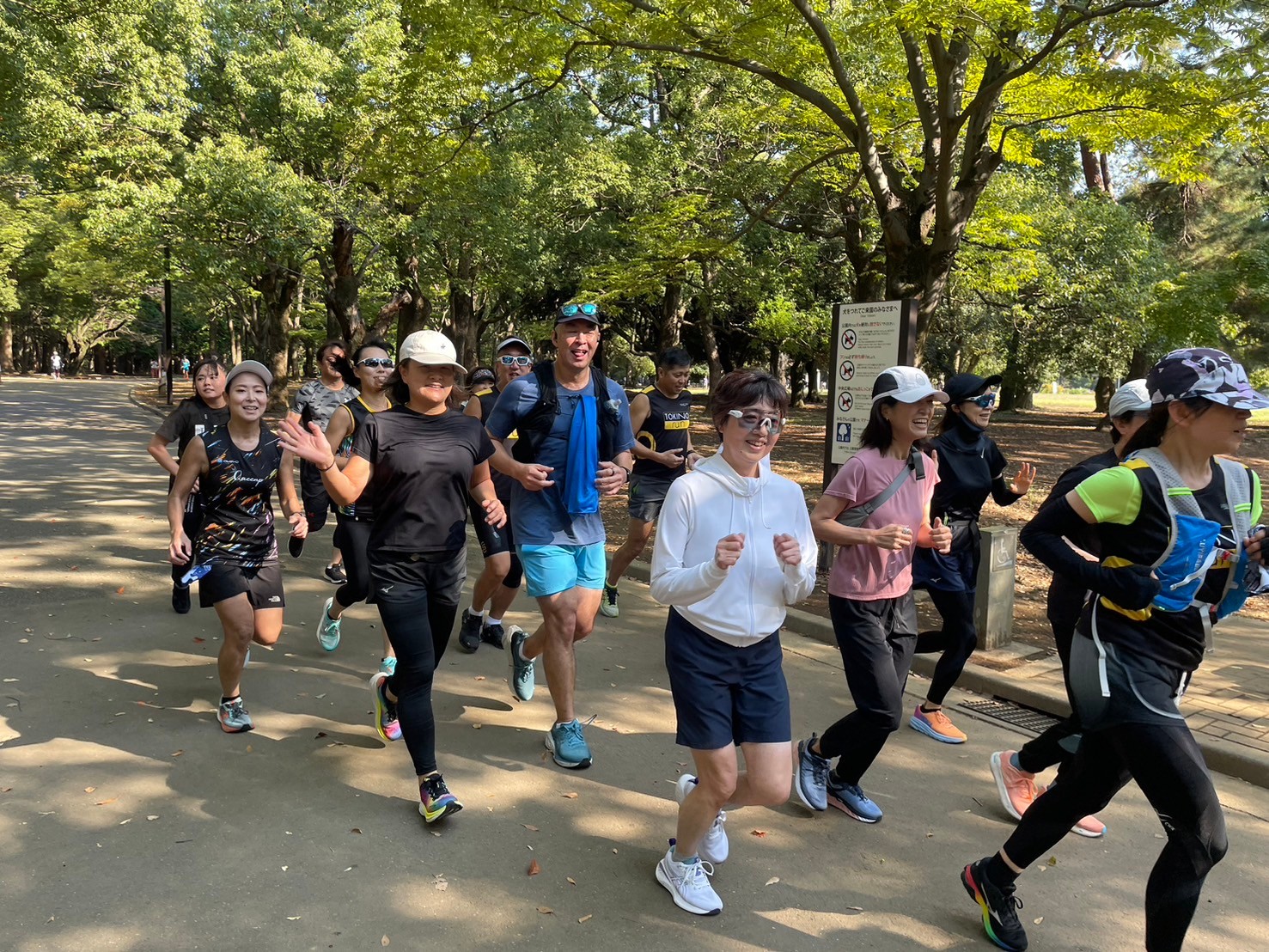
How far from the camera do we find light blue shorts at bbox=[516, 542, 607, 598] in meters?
4.30

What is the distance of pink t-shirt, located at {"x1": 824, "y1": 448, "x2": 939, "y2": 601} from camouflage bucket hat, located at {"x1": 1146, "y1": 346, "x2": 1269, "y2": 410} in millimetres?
Answer: 1241

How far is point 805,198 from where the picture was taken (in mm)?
18125

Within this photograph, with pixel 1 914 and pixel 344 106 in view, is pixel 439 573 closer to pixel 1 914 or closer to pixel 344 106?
pixel 1 914

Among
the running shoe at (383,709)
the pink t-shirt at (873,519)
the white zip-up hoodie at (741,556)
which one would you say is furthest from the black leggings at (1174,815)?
the running shoe at (383,709)

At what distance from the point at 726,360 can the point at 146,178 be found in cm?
2303

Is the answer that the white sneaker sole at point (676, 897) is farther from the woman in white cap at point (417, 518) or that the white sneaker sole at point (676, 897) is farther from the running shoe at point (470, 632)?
the running shoe at point (470, 632)

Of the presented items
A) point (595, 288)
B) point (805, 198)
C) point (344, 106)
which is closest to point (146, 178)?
point (344, 106)

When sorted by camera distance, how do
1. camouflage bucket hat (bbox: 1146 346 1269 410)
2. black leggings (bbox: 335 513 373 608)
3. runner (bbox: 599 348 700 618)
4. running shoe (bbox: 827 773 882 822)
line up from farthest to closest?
runner (bbox: 599 348 700 618) < black leggings (bbox: 335 513 373 608) < running shoe (bbox: 827 773 882 822) < camouflage bucket hat (bbox: 1146 346 1269 410)

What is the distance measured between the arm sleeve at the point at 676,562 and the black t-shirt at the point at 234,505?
8.16 feet

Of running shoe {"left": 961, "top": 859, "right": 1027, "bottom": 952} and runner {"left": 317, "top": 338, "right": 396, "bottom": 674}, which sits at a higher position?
runner {"left": 317, "top": 338, "right": 396, "bottom": 674}

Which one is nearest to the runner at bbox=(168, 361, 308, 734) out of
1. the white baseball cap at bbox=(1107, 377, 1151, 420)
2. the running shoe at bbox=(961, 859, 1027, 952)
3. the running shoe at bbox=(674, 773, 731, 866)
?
the running shoe at bbox=(674, 773, 731, 866)

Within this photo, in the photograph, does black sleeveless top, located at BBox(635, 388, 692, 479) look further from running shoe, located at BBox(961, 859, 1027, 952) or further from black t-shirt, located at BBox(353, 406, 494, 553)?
running shoe, located at BBox(961, 859, 1027, 952)

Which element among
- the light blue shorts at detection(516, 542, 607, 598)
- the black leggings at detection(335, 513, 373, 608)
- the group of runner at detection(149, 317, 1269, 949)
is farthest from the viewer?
the black leggings at detection(335, 513, 373, 608)

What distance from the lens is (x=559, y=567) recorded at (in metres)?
4.32
